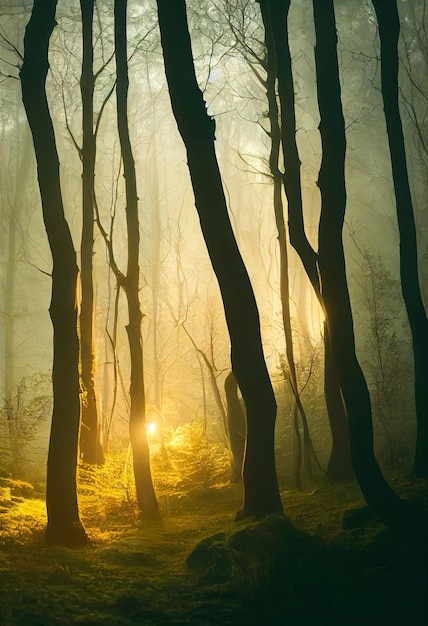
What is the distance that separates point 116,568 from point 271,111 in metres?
9.36

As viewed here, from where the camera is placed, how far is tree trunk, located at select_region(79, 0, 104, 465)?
10602 mm

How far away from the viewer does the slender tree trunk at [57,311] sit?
6402 mm

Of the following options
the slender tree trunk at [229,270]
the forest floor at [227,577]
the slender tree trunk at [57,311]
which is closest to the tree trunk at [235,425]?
the forest floor at [227,577]

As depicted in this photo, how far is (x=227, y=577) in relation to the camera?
502 centimetres

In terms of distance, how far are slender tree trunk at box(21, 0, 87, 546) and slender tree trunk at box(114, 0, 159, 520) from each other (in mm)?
2176

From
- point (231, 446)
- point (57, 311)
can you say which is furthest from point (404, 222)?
point (231, 446)

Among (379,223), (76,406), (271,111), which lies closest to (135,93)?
(379,223)

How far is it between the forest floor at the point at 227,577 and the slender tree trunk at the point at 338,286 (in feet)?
1.64

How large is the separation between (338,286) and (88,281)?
7.18 m

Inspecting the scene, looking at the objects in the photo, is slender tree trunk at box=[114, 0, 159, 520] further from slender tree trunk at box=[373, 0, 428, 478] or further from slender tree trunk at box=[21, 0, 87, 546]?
slender tree trunk at box=[373, 0, 428, 478]

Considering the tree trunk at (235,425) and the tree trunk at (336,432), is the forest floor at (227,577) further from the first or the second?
the tree trunk at (235,425)

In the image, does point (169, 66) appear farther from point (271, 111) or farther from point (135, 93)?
point (135, 93)

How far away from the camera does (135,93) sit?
2516 centimetres

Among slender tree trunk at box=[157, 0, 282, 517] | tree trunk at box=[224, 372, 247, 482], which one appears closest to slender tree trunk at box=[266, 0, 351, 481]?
slender tree trunk at box=[157, 0, 282, 517]
